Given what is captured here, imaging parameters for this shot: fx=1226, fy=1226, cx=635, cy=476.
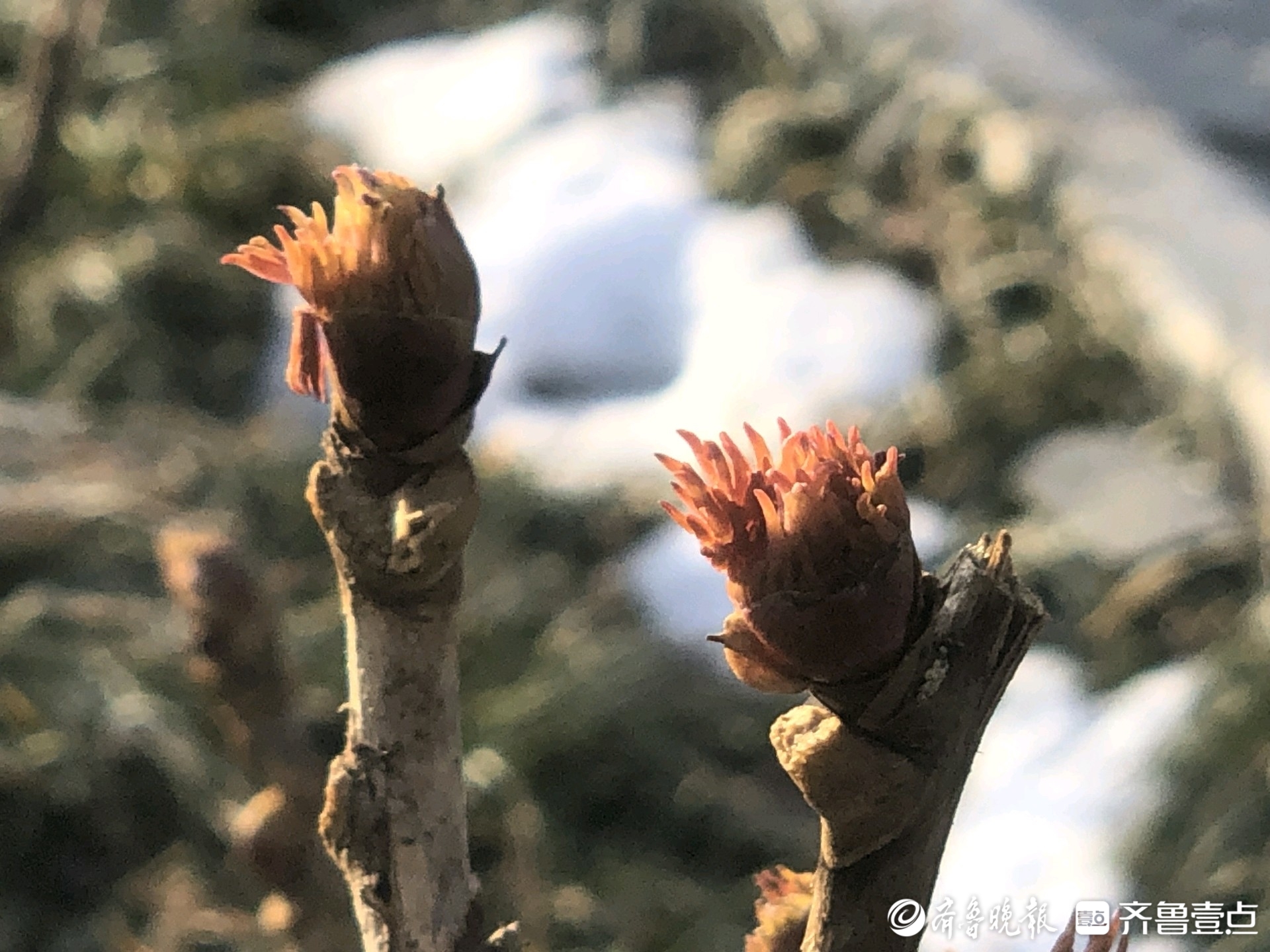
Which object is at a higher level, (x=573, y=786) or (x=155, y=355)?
(x=155, y=355)

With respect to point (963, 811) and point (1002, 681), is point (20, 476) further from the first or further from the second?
point (1002, 681)

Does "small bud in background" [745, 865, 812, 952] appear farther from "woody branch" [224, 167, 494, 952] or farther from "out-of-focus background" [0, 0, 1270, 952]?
"out-of-focus background" [0, 0, 1270, 952]

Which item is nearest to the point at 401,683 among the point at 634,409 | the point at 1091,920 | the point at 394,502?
the point at 394,502

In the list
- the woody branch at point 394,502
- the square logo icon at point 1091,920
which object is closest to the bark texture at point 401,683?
the woody branch at point 394,502

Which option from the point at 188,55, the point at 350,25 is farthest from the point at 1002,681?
the point at 350,25

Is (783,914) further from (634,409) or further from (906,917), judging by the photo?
(634,409)

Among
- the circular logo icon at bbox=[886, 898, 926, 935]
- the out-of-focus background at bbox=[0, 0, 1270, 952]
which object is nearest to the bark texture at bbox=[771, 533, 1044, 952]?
the circular logo icon at bbox=[886, 898, 926, 935]

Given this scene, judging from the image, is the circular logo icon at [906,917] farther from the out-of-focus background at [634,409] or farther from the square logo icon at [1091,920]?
the out-of-focus background at [634,409]
